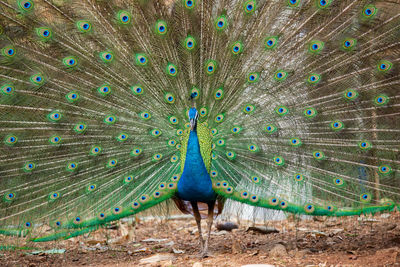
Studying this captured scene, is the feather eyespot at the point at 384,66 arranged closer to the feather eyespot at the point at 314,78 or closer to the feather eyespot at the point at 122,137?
the feather eyespot at the point at 314,78

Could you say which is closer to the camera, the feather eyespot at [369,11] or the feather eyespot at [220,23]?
the feather eyespot at [369,11]

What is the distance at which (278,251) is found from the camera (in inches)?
177

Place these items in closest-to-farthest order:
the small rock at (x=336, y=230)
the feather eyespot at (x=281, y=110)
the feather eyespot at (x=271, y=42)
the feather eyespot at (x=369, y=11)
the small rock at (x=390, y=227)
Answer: the feather eyespot at (x=369, y=11)
the feather eyespot at (x=271, y=42)
the feather eyespot at (x=281, y=110)
the small rock at (x=390, y=227)
the small rock at (x=336, y=230)

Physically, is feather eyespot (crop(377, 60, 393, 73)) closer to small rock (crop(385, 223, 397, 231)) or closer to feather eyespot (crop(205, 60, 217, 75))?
feather eyespot (crop(205, 60, 217, 75))

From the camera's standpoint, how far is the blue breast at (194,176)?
4.25 meters

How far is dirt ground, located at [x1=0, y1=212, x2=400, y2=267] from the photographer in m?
4.27

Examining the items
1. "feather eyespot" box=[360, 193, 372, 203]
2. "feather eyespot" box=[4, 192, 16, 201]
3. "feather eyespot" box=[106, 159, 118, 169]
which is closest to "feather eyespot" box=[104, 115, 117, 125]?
"feather eyespot" box=[106, 159, 118, 169]

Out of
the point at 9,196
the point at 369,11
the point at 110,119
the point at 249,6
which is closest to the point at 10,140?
the point at 9,196

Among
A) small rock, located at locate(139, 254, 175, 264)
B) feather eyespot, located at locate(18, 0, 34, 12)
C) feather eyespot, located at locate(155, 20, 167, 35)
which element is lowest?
small rock, located at locate(139, 254, 175, 264)

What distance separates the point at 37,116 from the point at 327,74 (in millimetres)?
3146

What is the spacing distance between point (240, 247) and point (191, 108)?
71.3 inches

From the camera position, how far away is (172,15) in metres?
4.35

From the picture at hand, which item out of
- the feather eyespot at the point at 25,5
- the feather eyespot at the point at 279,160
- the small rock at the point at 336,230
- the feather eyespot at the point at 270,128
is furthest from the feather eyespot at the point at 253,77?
the small rock at the point at 336,230

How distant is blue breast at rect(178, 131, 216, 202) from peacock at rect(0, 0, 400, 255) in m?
0.02
